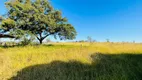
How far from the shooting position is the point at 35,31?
25.1 metres

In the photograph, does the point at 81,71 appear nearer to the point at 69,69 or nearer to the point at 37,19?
the point at 69,69

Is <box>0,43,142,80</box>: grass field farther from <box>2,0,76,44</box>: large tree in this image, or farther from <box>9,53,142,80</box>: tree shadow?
<box>2,0,76,44</box>: large tree

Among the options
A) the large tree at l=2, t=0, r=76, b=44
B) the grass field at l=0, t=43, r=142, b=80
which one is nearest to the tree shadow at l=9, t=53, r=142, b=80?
the grass field at l=0, t=43, r=142, b=80

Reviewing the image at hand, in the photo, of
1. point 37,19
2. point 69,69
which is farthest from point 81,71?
point 37,19

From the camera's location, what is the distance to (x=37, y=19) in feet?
77.2

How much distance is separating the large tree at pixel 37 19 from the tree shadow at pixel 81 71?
54.4ft

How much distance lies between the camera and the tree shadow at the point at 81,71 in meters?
5.52

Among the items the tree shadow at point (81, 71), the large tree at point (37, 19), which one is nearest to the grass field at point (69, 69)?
the tree shadow at point (81, 71)

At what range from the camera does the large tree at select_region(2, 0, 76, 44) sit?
22.9 meters

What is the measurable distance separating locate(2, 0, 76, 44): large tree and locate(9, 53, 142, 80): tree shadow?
652 inches

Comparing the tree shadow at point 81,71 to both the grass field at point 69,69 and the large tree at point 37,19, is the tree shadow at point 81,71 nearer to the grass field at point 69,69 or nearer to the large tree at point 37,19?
the grass field at point 69,69

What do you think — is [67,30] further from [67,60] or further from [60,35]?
[67,60]

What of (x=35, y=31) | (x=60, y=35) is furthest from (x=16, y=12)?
(x=60, y=35)

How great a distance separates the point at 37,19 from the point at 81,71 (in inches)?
729
